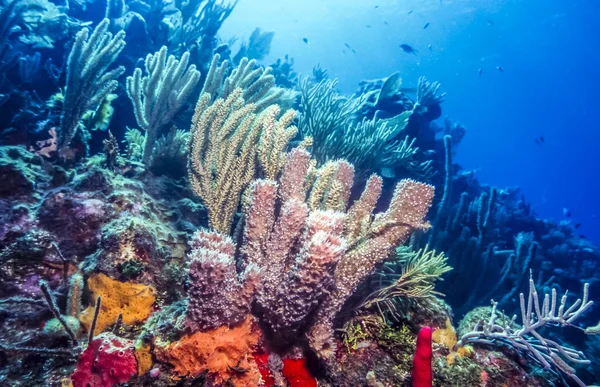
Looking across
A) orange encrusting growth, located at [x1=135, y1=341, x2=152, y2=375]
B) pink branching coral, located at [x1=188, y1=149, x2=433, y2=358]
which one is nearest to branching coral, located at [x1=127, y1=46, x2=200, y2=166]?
pink branching coral, located at [x1=188, y1=149, x2=433, y2=358]

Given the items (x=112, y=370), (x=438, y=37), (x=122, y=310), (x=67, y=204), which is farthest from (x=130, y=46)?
(x=438, y=37)

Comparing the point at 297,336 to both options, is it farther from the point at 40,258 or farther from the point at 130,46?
the point at 130,46

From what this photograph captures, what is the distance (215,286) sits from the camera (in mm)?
1874

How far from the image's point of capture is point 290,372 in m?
2.36

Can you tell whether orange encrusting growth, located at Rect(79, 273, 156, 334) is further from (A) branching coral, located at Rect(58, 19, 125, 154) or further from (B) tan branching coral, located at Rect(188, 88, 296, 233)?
(A) branching coral, located at Rect(58, 19, 125, 154)

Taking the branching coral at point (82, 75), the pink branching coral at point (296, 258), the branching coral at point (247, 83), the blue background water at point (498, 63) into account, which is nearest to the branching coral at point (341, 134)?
the branching coral at point (247, 83)

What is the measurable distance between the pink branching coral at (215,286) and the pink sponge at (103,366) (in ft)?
1.51

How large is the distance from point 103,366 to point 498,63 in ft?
291

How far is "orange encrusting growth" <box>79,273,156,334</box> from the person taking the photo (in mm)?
2270

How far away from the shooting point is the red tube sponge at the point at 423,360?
1.93 metres

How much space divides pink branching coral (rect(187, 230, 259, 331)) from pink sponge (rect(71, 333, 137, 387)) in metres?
0.46

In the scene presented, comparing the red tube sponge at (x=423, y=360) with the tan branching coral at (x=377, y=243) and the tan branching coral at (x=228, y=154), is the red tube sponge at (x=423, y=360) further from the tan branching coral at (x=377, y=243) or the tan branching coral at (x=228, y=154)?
the tan branching coral at (x=228, y=154)

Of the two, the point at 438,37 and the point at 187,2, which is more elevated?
the point at 438,37

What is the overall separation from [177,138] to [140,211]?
1.62 meters
